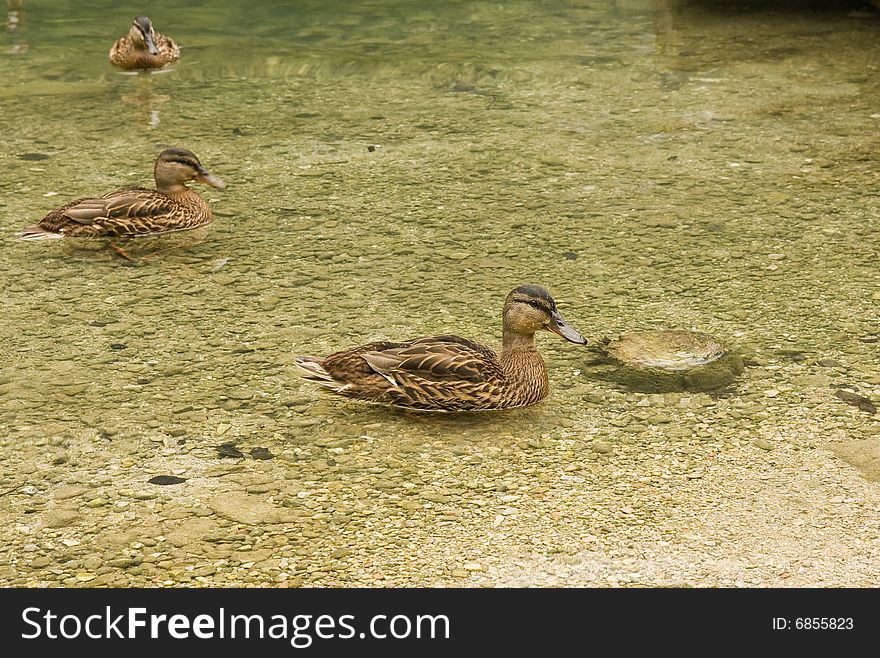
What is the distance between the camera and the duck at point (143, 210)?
6.86 metres

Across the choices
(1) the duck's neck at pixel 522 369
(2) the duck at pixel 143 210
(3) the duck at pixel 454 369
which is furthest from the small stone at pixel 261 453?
(2) the duck at pixel 143 210

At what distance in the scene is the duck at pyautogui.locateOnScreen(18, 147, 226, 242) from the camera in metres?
6.86

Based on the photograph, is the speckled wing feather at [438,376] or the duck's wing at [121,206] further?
the duck's wing at [121,206]

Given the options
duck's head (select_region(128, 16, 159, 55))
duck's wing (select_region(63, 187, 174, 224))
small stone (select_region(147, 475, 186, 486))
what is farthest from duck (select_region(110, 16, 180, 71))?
small stone (select_region(147, 475, 186, 486))

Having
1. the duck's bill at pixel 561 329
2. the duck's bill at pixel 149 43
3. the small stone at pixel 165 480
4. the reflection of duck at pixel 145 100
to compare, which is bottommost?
the small stone at pixel 165 480

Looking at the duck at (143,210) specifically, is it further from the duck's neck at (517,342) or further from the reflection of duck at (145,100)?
the duck's neck at (517,342)

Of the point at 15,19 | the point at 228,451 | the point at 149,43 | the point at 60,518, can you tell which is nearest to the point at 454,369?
the point at 228,451

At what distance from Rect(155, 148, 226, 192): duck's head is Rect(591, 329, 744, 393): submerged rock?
264 centimetres

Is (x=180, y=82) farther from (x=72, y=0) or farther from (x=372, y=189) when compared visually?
(x=72, y=0)

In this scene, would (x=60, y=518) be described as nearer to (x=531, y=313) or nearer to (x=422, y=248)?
(x=531, y=313)

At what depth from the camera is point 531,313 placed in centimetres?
498

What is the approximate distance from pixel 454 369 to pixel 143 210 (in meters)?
2.71

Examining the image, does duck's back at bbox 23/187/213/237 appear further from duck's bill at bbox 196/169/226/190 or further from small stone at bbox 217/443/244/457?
small stone at bbox 217/443/244/457

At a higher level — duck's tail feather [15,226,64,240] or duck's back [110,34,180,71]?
duck's back [110,34,180,71]
